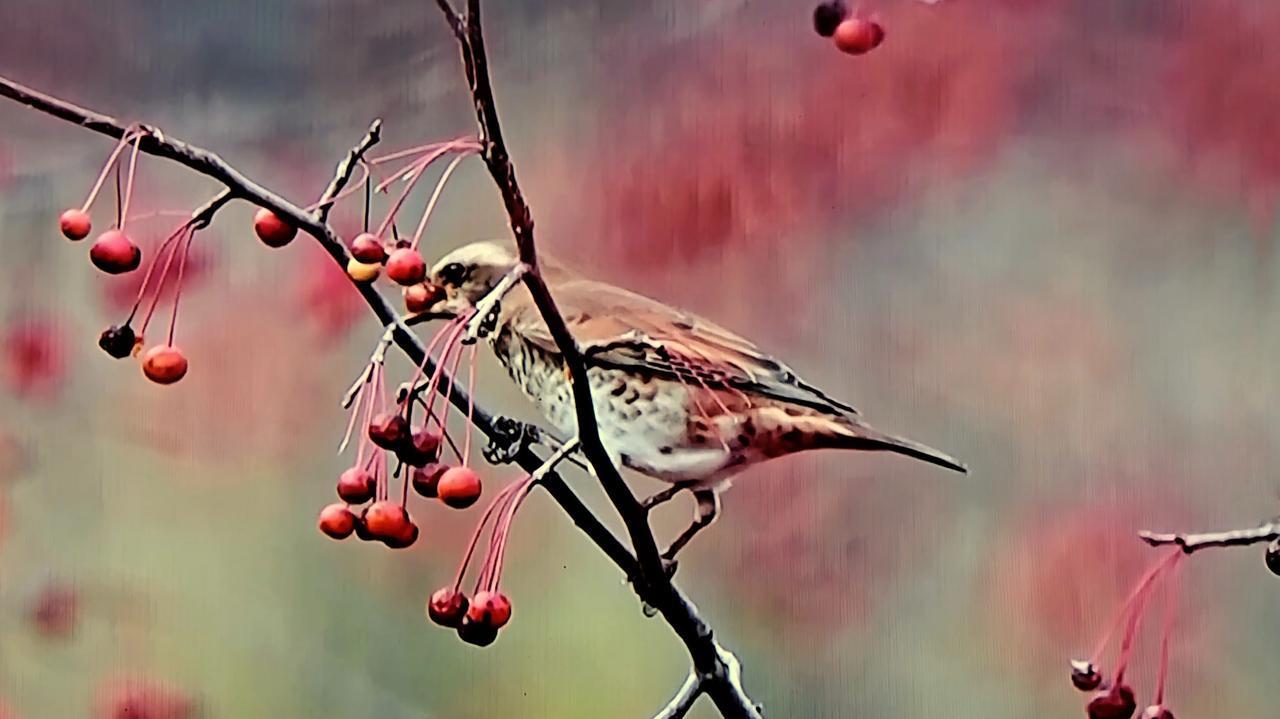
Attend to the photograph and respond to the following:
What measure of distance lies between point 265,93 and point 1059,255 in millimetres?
700

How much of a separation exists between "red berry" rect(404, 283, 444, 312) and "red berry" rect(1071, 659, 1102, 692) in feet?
1.95

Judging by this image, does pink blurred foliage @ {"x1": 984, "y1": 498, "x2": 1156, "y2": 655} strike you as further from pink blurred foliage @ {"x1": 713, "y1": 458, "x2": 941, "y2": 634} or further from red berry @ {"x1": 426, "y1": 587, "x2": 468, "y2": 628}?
red berry @ {"x1": 426, "y1": 587, "x2": 468, "y2": 628}

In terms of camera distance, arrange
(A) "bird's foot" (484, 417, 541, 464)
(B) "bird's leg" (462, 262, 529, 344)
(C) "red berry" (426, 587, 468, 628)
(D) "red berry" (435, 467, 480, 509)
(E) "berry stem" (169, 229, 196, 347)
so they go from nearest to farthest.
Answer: (B) "bird's leg" (462, 262, 529, 344), (D) "red berry" (435, 467, 480, 509), (C) "red berry" (426, 587, 468, 628), (A) "bird's foot" (484, 417, 541, 464), (E) "berry stem" (169, 229, 196, 347)

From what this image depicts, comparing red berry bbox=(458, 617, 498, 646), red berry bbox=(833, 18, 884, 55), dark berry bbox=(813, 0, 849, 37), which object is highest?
dark berry bbox=(813, 0, 849, 37)

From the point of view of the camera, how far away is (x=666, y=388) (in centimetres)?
111

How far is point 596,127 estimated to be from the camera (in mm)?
1178

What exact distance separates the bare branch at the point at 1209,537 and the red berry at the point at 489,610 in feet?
1.74

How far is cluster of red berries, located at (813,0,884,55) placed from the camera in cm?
102

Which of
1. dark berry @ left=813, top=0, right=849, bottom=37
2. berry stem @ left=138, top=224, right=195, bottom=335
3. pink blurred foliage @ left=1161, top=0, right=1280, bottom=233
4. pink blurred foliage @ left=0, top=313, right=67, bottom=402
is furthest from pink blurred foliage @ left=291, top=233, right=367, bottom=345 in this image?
pink blurred foliage @ left=1161, top=0, right=1280, bottom=233

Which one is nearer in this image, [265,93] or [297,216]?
[297,216]

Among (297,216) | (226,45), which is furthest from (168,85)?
(297,216)

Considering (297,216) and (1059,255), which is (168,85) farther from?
(1059,255)

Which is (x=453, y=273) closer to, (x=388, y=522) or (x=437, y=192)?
(x=437, y=192)

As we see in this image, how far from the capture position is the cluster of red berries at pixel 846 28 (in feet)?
3.35
